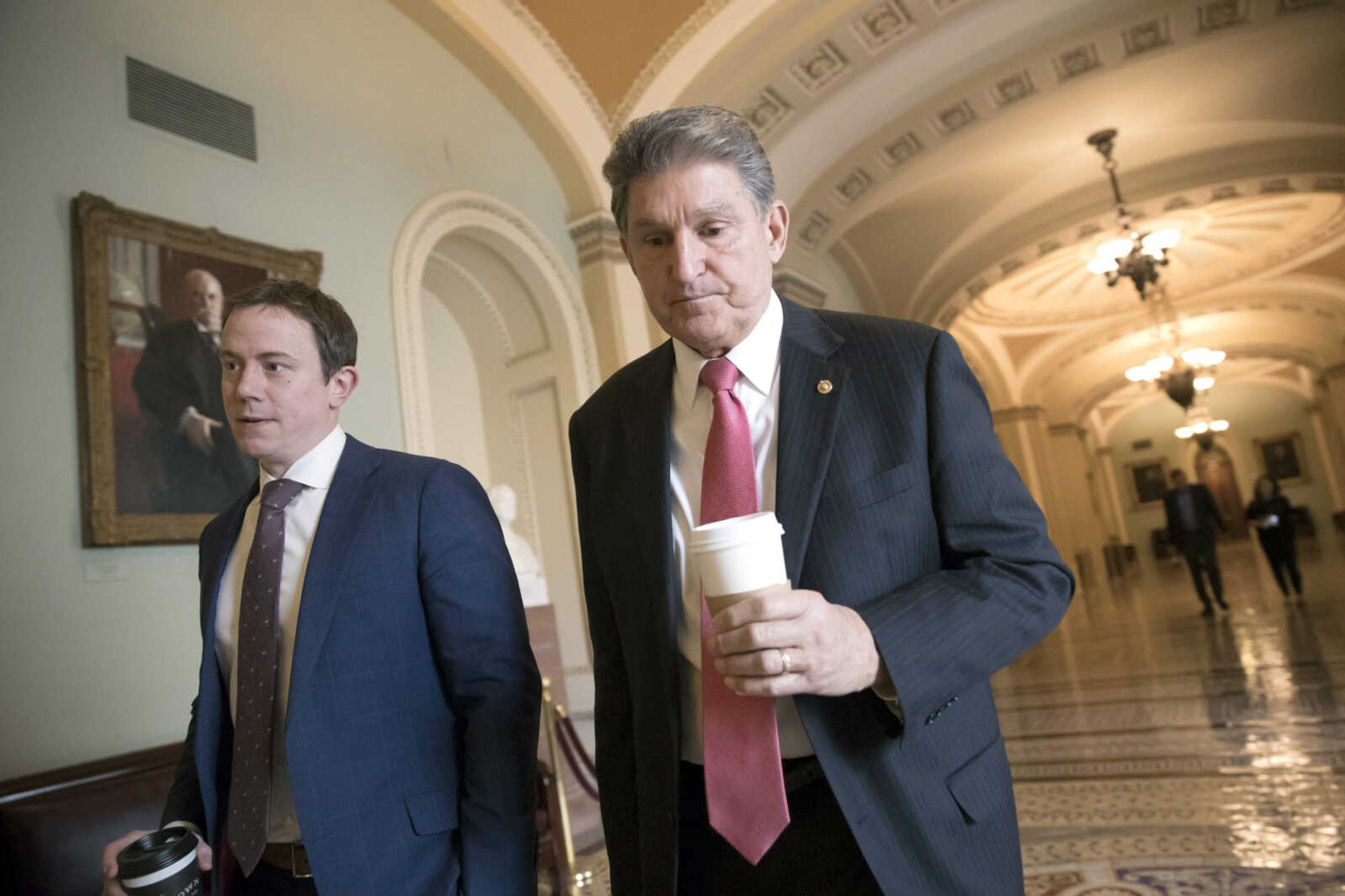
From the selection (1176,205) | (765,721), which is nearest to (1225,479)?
(1176,205)

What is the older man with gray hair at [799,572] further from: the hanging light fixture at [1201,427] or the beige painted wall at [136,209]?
the hanging light fixture at [1201,427]

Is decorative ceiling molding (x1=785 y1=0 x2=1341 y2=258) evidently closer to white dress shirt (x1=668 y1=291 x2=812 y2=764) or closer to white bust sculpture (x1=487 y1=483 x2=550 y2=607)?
white bust sculpture (x1=487 y1=483 x2=550 y2=607)

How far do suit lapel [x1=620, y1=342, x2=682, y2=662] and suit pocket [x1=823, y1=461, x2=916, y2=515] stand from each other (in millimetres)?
251

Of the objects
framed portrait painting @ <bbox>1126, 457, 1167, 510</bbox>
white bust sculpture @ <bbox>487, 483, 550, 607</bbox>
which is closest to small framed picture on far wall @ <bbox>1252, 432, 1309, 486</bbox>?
framed portrait painting @ <bbox>1126, 457, 1167, 510</bbox>

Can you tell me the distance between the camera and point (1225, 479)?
3095 centimetres

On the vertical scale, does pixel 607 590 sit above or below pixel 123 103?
below

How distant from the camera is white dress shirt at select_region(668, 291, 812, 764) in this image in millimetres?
1274

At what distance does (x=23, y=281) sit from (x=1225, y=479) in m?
35.0

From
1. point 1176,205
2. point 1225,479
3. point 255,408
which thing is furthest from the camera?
point 1225,479

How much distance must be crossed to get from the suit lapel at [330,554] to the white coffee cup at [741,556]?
862mm

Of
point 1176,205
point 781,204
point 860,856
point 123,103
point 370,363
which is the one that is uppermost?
point 1176,205

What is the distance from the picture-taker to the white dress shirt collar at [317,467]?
5.60 ft

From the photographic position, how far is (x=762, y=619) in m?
0.91

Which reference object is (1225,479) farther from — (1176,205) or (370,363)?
(370,363)
